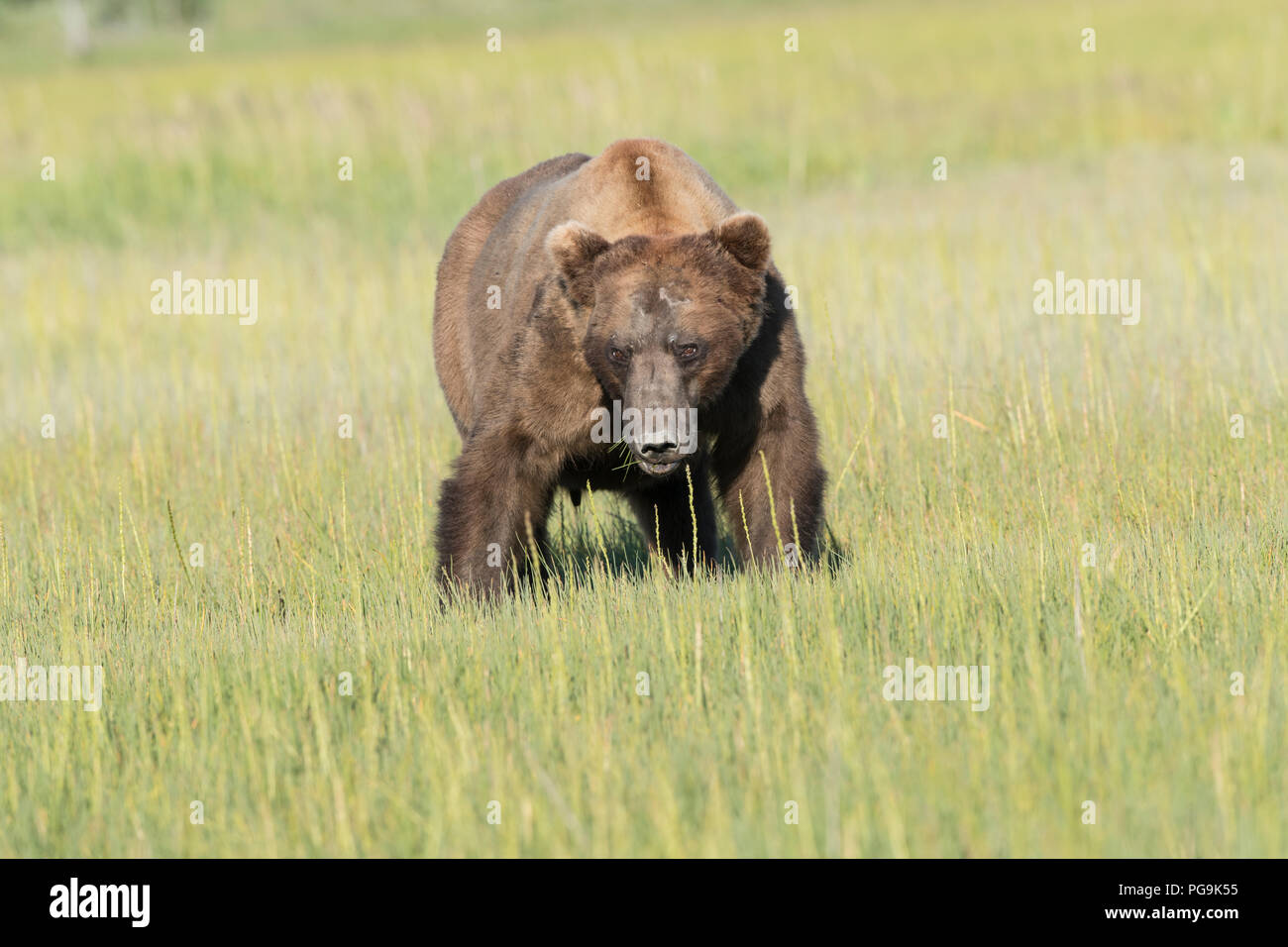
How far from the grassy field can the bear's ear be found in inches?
48.4

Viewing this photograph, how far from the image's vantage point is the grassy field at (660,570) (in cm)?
371

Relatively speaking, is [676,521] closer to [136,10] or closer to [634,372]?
[634,372]

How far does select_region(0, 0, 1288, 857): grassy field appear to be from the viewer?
371cm

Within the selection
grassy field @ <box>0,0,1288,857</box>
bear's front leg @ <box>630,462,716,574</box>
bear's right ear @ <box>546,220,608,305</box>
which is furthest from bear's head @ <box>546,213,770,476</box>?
bear's front leg @ <box>630,462,716,574</box>

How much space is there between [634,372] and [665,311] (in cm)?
27

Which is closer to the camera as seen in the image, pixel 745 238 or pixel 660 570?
pixel 745 238

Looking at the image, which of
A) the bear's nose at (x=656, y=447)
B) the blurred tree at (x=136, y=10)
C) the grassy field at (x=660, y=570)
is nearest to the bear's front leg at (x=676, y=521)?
the grassy field at (x=660, y=570)

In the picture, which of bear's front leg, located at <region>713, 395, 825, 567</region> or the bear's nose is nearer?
the bear's nose

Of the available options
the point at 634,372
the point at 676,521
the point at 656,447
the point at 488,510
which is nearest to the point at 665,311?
the point at 634,372

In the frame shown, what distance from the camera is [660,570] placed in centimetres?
565

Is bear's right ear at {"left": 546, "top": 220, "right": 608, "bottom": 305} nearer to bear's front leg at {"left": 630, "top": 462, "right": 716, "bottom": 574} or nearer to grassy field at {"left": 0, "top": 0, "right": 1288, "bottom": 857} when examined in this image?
grassy field at {"left": 0, "top": 0, "right": 1288, "bottom": 857}

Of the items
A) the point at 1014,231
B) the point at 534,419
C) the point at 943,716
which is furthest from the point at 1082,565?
the point at 1014,231
